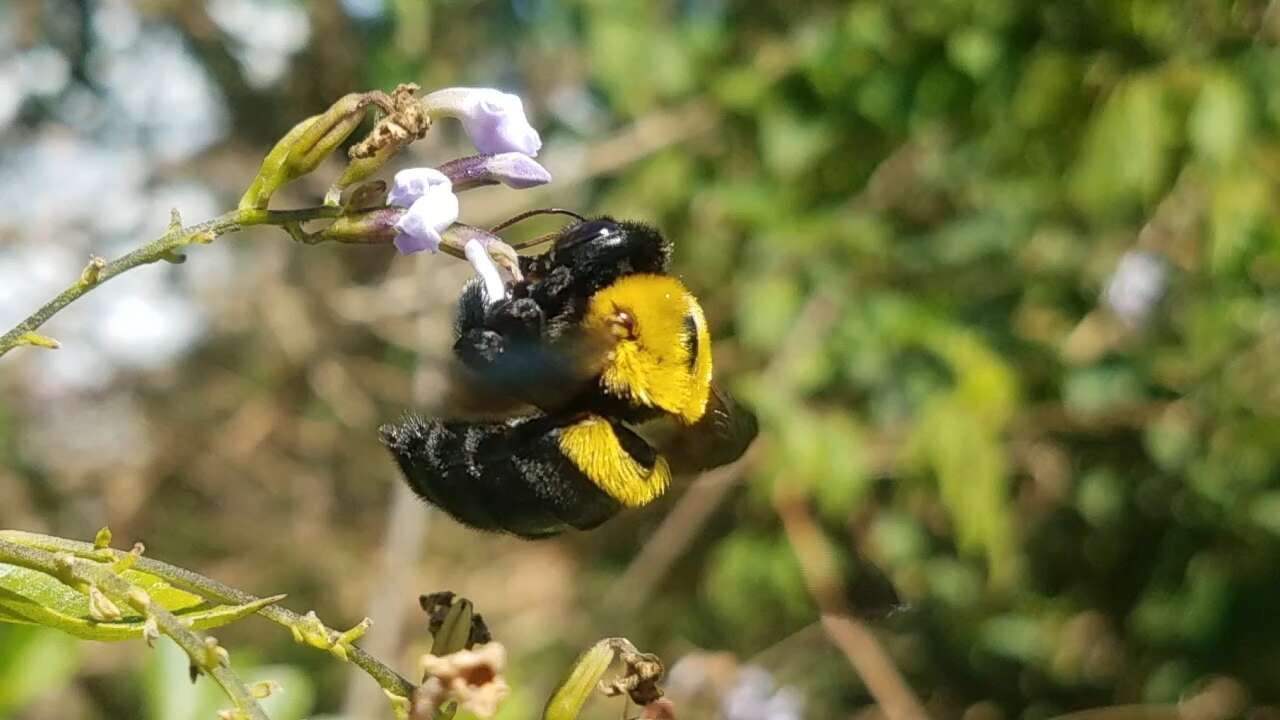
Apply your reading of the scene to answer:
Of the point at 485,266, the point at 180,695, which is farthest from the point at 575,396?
the point at 180,695

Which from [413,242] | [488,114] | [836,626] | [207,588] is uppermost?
[488,114]

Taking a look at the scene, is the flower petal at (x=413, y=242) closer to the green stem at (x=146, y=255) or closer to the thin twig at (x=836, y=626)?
the green stem at (x=146, y=255)

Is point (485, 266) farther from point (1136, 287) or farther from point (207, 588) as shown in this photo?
point (1136, 287)

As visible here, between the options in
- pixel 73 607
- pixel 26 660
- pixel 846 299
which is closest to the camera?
pixel 73 607

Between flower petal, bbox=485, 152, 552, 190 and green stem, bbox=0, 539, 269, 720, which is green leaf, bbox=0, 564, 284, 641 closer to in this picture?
green stem, bbox=0, 539, 269, 720

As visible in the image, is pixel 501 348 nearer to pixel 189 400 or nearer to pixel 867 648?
pixel 867 648

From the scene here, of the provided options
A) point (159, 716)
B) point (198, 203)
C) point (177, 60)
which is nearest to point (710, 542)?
point (198, 203)

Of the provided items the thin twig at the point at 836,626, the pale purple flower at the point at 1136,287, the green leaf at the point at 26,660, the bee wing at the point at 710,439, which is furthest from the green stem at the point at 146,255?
the pale purple flower at the point at 1136,287
